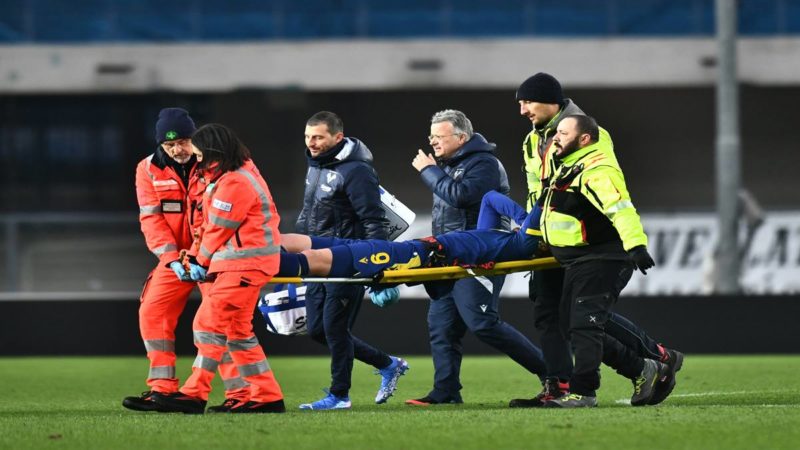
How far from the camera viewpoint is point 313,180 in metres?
8.82

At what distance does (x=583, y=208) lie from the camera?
792cm

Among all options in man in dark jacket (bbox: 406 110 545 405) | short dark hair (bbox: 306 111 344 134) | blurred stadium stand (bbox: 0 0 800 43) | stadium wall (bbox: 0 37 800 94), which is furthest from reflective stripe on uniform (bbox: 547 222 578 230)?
blurred stadium stand (bbox: 0 0 800 43)

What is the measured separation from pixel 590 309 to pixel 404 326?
7.78 m

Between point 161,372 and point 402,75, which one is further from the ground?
point 402,75

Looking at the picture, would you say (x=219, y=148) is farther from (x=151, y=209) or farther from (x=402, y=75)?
(x=402, y=75)

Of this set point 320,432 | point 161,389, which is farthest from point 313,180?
point 320,432

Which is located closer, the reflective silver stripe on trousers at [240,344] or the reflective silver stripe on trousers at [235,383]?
the reflective silver stripe on trousers at [240,344]

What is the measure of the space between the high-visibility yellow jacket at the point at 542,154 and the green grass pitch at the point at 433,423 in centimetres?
127

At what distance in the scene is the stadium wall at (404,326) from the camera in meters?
15.4

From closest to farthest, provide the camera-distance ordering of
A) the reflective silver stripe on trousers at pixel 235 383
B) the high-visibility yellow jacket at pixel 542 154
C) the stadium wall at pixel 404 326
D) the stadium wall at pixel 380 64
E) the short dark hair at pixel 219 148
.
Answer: the short dark hair at pixel 219 148
the reflective silver stripe on trousers at pixel 235 383
the high-visibility yellow jacket at pixel 542 154
the stadium wall at pixel 404 326
the stadium wall at pixel 380 64

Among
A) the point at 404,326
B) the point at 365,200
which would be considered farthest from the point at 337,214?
the point at 404,326

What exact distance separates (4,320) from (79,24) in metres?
11.9

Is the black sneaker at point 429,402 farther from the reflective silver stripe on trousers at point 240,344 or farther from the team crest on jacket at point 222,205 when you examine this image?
the team crest on jacket at point 222,205

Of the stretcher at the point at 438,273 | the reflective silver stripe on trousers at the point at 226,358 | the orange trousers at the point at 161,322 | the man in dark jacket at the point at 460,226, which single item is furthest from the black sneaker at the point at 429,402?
the orange trousers at the point at 161,322
